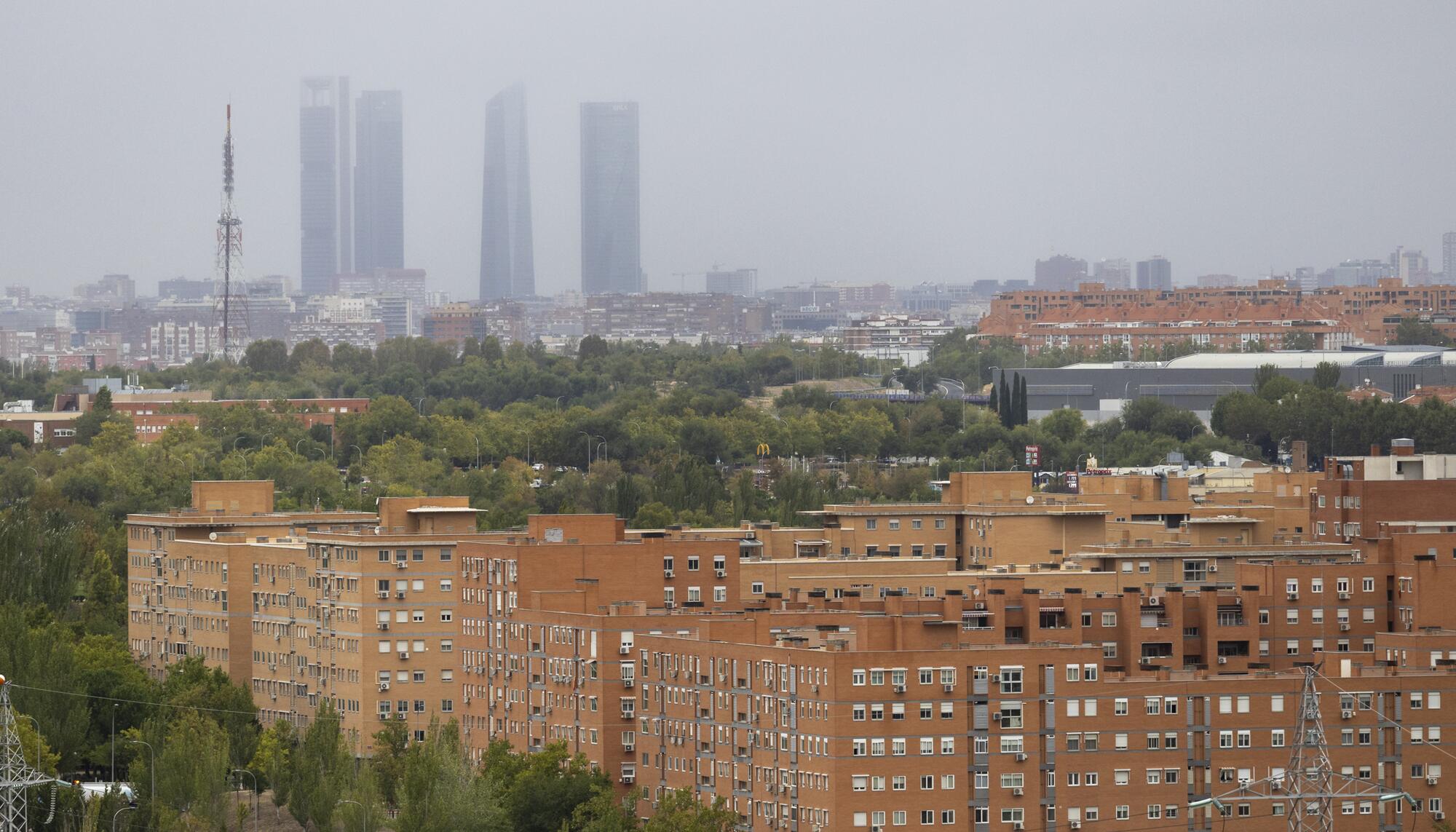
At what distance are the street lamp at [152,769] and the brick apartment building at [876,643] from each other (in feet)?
21.2

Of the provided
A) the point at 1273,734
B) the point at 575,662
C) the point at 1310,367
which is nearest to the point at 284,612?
the point at 575,662

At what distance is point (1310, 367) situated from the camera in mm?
166000

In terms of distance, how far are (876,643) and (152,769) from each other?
14884mm

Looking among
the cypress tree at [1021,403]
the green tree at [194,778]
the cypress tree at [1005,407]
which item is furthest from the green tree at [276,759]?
the cypress tree at [1021,403]

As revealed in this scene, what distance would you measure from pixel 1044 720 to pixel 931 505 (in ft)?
103

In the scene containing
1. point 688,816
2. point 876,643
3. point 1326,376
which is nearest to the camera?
point 688,816

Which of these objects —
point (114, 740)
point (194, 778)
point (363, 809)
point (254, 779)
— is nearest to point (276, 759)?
point (254, 779)

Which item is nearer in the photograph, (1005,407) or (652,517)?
(652,517)

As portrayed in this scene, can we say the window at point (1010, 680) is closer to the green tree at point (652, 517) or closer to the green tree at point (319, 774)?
the green tree at point (319, 774)

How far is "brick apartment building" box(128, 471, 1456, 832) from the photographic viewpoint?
52719mm

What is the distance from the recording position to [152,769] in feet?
197

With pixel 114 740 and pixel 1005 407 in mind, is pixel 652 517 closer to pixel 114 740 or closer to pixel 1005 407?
pixel 114 740

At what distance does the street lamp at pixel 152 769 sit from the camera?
58.8 m

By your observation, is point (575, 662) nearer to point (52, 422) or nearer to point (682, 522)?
point (682, 522)
